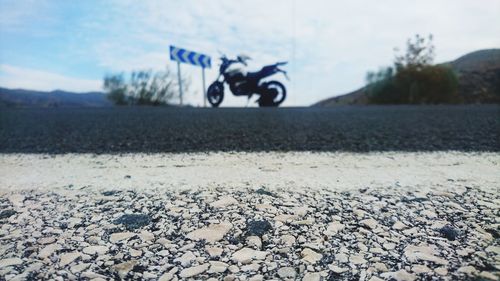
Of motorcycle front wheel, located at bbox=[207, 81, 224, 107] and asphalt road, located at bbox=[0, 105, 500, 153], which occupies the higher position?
motorcycle front wheel, located at bbox=[207, 81, 224, 107]

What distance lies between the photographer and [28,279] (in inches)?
38.4

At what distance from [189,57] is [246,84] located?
284 cm

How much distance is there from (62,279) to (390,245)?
1001 millimetres

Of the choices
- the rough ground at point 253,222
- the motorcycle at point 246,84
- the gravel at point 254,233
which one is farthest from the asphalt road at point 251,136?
the motorcycle at point 246,84

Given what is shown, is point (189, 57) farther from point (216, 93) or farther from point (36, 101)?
point (36, 101)

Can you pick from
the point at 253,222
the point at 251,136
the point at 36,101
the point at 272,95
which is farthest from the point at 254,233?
the point at 36,101

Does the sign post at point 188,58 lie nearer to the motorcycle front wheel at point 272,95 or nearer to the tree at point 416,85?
the motorcycle front wheel at point 272,95

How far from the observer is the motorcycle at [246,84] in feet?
27.0

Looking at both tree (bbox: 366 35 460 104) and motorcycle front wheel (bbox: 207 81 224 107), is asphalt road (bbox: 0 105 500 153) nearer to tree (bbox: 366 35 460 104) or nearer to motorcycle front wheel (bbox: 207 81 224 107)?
A: motorcycle front wheel (bbox: 207 81 224 107)

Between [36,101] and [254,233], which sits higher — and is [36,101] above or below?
above

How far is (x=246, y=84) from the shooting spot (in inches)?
331

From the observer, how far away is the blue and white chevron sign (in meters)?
10.1

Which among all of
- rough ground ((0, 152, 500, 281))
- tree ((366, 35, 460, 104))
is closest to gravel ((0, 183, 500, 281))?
rough ground ((0, 152, 500, 281))

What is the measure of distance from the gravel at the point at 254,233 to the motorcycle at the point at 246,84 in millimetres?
6733
